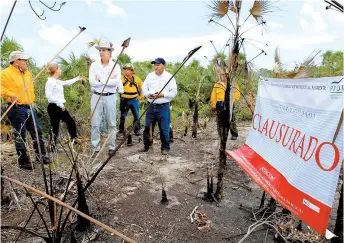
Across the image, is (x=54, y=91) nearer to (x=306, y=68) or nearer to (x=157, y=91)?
(x=157, y=91)

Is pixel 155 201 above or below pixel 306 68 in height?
below

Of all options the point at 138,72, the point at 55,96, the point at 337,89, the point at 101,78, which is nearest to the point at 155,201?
the point at 101,78

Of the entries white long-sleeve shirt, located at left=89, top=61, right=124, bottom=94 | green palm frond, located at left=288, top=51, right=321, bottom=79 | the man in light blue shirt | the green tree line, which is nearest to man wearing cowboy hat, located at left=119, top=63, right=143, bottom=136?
the green tree line

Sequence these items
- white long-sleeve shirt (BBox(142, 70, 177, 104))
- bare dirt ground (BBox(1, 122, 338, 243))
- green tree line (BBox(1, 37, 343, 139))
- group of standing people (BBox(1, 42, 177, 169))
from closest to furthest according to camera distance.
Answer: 1. bare dirt ground (BBox(1, 122, 338, 243))
2. group of standing people (BBox(1, 42, 177, 169))
3. white long-sleeve shirt (BBox(142, 70, 177, 104))
4. green tree line (BBox(1, 37, 343, 139))

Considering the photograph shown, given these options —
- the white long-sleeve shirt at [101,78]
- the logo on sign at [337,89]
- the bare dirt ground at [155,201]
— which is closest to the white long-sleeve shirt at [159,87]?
the white long-sleeve shirt at [101,78]

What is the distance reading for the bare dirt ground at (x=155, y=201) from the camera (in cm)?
341

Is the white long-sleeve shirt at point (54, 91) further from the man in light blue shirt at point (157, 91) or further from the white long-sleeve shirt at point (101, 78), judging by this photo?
the man in light blue shirt at point (157, 91)

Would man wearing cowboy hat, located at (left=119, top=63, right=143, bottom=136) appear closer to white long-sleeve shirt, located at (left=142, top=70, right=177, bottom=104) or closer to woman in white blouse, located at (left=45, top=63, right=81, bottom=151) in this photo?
white long-sleeve shirt, located at (left=142, top=70, right=177, bottom=104)

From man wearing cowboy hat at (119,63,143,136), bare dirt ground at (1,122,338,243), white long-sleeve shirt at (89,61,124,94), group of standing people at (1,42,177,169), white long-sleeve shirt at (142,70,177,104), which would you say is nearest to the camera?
bare dirt ground at (1,122,338,243)

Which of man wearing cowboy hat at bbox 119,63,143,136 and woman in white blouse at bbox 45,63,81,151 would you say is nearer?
woman in white blouse at bbox 45,63,81,151

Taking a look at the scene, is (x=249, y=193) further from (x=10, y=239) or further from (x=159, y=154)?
(x=10, y=239)

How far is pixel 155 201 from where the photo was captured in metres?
4.16

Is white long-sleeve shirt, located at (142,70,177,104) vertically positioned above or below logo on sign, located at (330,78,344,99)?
below

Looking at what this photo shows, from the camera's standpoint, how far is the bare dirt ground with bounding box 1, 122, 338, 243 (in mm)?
3412
